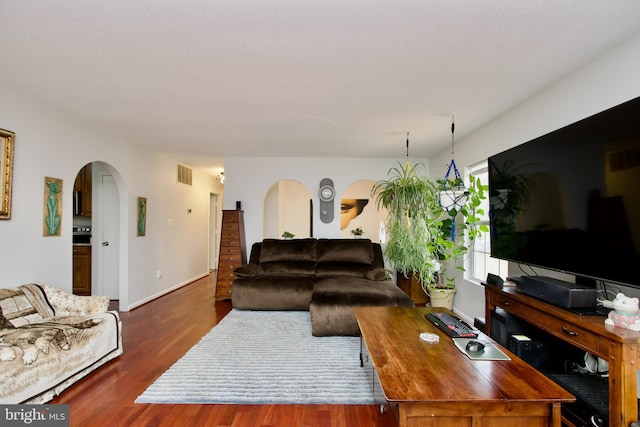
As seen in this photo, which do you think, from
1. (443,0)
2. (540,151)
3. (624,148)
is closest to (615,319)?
(624,148)

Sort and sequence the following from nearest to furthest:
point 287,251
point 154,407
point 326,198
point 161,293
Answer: point 154,407 < point 287,251 < point 161,293 < point 326,198

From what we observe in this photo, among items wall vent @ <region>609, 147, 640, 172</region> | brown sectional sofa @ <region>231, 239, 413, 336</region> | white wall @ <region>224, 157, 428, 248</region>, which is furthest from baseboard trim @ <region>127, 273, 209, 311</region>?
wall vent @ <region>609, 147, 640, 172</region>

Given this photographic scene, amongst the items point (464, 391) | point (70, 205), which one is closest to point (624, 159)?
point (464, 391)

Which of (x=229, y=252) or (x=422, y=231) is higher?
(x=422, y=231)

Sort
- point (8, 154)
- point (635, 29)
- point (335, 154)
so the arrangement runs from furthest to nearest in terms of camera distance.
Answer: point (335, 154), point (8, 154), point (635, 29)

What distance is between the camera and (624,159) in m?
1.50

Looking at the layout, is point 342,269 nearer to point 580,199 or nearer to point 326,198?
point 326,198

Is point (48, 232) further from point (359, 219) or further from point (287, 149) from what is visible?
point (359, 219)

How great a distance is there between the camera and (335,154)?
16.3 feet

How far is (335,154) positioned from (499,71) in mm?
2964

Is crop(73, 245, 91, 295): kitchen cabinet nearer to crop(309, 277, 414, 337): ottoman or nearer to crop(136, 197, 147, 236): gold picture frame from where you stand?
crop(136, 197, 147, 236): gold picture frame

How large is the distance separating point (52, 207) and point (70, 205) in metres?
0.26

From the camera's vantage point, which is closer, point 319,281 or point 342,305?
point 342,305

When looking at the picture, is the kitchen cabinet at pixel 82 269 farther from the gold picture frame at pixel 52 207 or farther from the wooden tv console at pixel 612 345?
the wooden tv console at pixel 612 345
